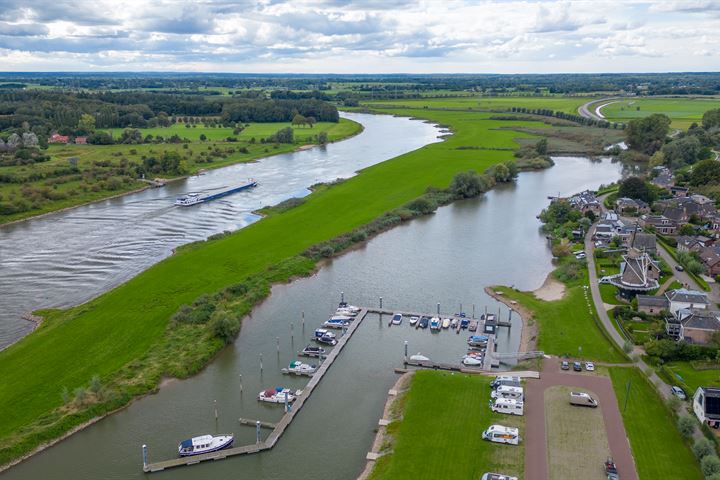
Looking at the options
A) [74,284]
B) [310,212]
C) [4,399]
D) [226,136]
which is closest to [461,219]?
[310,212]

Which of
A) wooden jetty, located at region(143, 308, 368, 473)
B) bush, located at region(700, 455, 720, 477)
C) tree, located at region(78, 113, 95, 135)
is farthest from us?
tree, located at region(78, 113, 95, 135)

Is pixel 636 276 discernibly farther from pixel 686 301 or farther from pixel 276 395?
pixel 276 395

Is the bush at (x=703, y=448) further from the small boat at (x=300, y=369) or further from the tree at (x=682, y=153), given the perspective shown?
the tree at (x=682, y=153)

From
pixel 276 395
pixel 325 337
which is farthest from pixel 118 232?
pixel 276 395

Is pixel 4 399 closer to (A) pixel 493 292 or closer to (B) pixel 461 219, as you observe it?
(A) pixel 493 292

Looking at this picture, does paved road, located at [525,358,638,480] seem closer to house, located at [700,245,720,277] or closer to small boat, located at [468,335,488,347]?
small boat, located at [468,335,488,347]

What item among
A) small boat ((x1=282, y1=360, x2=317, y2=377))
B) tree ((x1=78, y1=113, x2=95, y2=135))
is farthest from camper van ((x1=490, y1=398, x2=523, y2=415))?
tree ((x1=78, y1=113, x2=95, y2=135))

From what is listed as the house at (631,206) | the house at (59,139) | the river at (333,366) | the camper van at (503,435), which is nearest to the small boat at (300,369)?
the river at (333,366)
